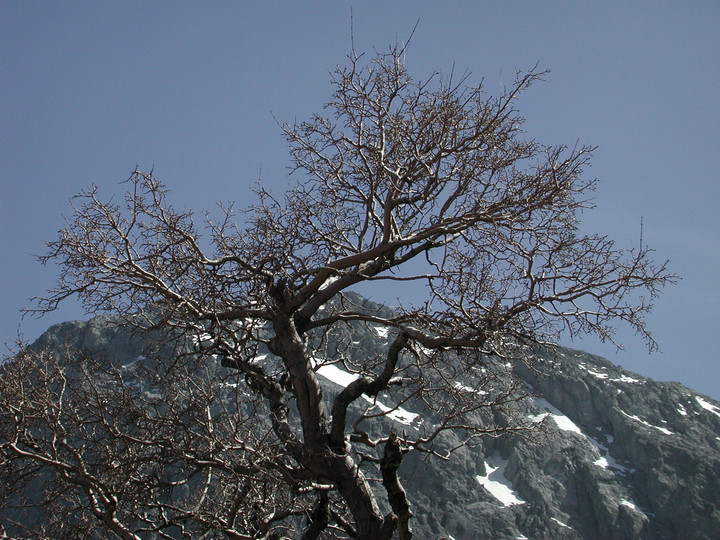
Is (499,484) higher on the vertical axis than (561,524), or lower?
higher

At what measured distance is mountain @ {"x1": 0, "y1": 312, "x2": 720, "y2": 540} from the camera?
11944 centimetres

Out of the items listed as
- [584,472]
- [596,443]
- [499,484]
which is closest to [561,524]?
[499,484]

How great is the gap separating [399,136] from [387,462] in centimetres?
396

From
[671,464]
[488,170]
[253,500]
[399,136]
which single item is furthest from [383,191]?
[671,464]

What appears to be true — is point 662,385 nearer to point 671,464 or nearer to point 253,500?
point 671,464

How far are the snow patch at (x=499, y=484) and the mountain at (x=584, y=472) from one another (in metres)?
0.20

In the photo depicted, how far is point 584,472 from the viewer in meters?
133

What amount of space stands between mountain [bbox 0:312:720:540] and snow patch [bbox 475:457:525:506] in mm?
203

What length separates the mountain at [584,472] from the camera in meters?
119

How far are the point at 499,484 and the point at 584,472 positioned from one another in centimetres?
1799

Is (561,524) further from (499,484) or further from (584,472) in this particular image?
(584,472)

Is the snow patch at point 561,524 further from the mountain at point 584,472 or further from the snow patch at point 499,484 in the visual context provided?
the snow patch at point 499,484

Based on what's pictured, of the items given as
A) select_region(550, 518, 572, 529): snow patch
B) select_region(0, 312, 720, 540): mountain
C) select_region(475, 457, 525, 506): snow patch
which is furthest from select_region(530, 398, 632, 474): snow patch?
select_region(550, 518, 572, 529): snow patch

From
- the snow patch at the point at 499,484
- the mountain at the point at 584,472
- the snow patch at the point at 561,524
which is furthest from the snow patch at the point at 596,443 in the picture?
the snow patch at the point at 561,524
